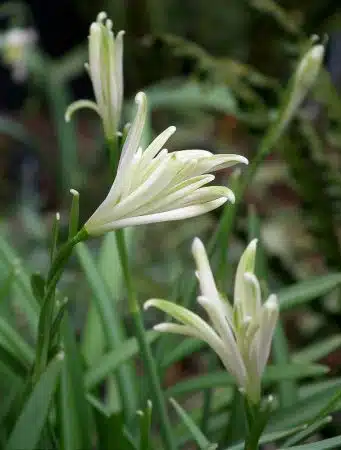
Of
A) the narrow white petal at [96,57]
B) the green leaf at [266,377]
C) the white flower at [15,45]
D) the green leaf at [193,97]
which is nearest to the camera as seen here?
the narrow white petal at [96,57]

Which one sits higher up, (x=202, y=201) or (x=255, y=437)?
(x=202, y=201)

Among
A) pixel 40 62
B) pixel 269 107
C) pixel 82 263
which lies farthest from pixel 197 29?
pixel 82 263

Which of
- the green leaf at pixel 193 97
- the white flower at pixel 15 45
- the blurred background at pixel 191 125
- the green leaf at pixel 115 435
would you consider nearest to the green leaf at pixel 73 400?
the green leaf at pixel 115 435

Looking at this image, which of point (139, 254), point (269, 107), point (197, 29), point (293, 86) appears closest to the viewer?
point (293, 86)

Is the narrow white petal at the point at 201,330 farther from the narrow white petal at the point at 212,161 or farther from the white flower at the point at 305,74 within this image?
the white flower at the point at 305,74

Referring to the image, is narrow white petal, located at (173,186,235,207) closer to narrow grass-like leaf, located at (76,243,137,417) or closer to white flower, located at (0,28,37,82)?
narrow grass-like leaf, located at (76,243,137,417)

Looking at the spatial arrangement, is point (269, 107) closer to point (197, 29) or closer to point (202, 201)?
point (202, 201)

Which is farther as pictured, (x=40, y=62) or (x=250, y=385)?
(x=40, y=62)
